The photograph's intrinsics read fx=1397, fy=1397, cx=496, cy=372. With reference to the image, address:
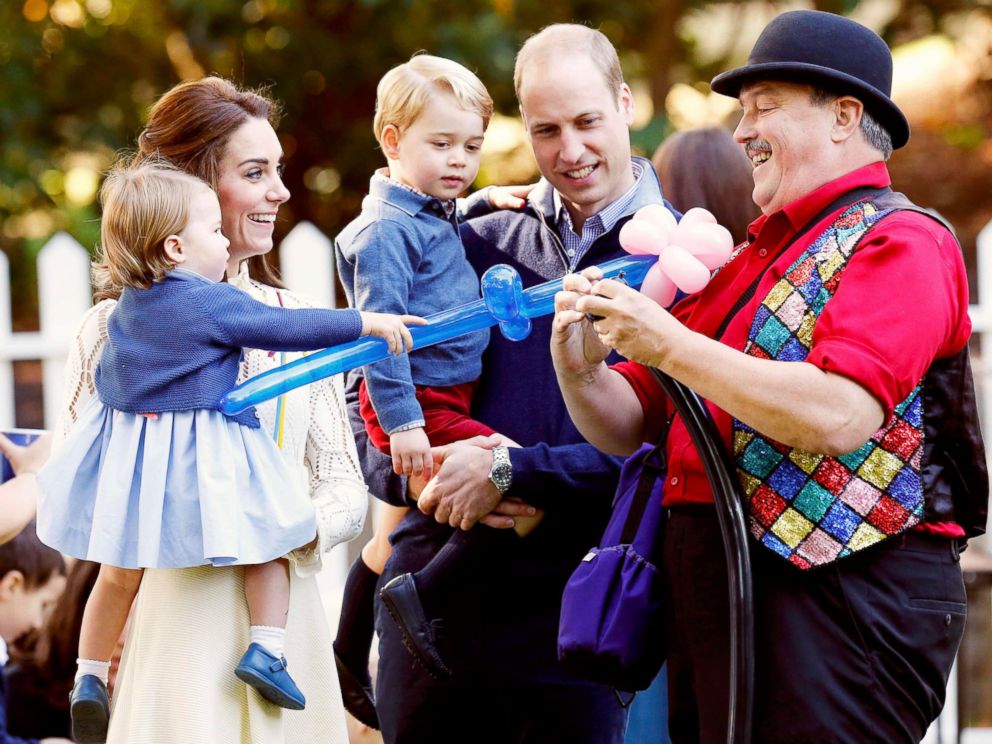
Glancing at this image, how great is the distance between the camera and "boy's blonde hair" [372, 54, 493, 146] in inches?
116

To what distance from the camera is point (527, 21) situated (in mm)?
7242

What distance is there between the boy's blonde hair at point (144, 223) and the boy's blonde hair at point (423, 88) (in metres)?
0.62

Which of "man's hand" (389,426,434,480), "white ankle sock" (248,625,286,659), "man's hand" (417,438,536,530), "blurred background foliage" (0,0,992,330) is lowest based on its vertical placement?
"white ankle sock" (248,625,286,659)

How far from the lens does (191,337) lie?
2.39 meters

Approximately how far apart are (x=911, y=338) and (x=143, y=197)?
4.29 ft

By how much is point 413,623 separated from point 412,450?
1.19 ft

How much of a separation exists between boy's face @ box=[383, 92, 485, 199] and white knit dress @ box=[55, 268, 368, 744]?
15.9 inches

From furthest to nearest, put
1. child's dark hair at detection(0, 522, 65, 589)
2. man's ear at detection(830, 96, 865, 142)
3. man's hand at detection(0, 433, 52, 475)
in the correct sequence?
child's dark hair at detection(0, 522, 65, 589), man's hand at detection(0, 433, 52, 475), man's ear at detection(830, 96, 865, 142)

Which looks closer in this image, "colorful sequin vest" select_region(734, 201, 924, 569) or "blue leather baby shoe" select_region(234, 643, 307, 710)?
"colorful sequin vest" select_region(734, 201, 924, 569)

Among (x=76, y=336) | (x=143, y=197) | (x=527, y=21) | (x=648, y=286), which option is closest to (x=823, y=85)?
(x=648, y=286)

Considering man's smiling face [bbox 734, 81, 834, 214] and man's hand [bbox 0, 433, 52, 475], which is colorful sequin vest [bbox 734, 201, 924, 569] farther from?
man's hand [bbox 0, 433, 52, 475]

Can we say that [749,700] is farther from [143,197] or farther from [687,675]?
[143,197]

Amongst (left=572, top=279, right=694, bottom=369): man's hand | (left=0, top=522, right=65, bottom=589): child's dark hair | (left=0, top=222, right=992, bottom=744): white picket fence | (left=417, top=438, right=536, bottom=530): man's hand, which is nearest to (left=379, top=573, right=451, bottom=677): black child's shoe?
(left=417, top=438, right=536, bottom=530): man's hand

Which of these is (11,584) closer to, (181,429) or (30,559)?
(30,559)
